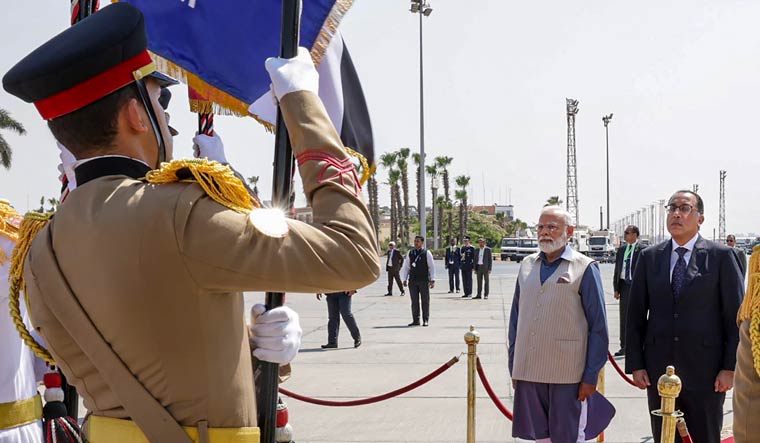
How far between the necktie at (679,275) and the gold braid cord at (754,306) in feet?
8.03

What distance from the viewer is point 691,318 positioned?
5.17 m

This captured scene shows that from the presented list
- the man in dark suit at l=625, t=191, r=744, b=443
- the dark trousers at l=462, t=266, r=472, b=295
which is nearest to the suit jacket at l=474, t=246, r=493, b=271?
the dark trousers at l=462, t=266, r=472, b=295

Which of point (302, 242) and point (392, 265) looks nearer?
point (302, 242)

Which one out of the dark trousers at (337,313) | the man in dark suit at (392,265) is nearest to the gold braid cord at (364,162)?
the dark trousers at (337,313)

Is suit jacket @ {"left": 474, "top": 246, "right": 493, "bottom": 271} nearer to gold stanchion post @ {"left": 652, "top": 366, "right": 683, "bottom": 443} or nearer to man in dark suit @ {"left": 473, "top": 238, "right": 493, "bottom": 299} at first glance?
man in dark suit @ {"left": 473, "top": 238, "right": 493, "bottom": 299}

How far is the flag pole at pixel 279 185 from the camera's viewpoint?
2148 millimetres

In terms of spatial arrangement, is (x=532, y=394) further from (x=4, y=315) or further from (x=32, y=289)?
(x=32, y=289)

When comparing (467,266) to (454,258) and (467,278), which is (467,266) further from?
(454,258)

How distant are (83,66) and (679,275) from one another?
14.3 ft

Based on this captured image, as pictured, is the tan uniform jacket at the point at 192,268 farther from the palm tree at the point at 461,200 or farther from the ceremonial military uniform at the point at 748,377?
the palm tree at the point at 461,200

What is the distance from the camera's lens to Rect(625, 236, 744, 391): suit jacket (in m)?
5.10

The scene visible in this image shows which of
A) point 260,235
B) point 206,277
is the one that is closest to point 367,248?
point 260,235

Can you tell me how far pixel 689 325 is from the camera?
5172 mm

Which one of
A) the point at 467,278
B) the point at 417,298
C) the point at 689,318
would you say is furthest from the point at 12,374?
the point at 467,278
